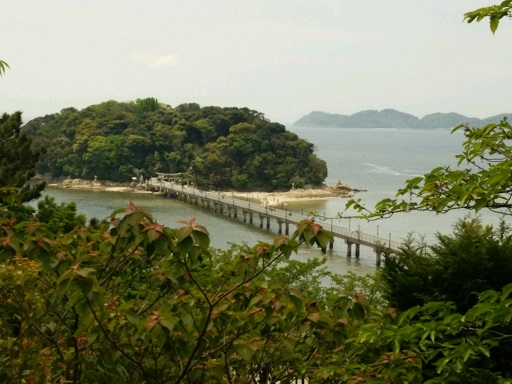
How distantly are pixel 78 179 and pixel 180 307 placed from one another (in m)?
68.5

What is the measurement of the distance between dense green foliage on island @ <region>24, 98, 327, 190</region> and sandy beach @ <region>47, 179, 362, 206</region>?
102 centimetres

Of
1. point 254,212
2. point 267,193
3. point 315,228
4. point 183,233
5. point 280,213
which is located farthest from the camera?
point 267,193

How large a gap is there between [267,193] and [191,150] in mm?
10609

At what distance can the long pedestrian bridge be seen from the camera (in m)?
35.6

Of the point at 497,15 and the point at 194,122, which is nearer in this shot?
the point at 497,15

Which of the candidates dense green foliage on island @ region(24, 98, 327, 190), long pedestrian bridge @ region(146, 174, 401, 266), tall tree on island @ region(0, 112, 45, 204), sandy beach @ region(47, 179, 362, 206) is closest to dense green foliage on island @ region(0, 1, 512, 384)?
tall tree on island @ region(0, 112, 45, 204)

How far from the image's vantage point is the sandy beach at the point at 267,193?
62156 millimetres

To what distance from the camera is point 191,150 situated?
231ft

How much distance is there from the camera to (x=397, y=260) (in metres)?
8.66

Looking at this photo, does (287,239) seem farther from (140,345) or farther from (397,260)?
(397,260)

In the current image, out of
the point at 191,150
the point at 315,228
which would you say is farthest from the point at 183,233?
the point at 191,150

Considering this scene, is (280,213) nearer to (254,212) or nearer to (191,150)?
(254,212)

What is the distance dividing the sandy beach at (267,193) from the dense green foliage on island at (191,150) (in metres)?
1.02

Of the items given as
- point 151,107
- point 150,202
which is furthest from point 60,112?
point 150,202
